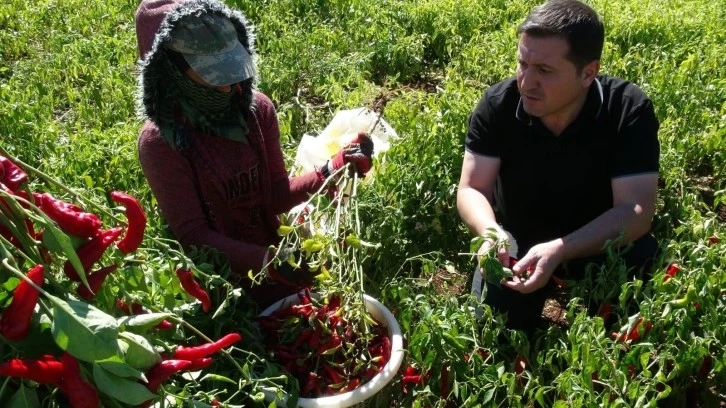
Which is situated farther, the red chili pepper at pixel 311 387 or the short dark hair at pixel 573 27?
the short dark hair at pixel 573 27

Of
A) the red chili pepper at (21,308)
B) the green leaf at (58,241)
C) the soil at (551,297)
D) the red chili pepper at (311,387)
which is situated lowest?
the soil at (551,297)

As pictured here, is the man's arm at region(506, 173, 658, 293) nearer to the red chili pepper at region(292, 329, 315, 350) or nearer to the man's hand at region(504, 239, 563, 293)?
the man's hand at region(504, 239, 563, 293)

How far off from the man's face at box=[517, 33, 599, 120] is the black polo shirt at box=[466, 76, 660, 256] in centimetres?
12

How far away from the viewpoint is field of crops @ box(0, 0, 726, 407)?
193 centimetres

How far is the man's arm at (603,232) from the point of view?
97.9 inches

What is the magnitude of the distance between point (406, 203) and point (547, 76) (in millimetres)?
768

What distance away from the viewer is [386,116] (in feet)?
12.7

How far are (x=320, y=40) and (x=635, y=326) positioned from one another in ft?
10.9

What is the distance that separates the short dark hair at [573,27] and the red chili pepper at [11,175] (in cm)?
168

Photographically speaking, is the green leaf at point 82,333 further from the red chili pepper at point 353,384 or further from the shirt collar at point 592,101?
the shirt collar at point 592,101

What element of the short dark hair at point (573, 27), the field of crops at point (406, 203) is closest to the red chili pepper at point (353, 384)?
the field of crops at point (406, 203)

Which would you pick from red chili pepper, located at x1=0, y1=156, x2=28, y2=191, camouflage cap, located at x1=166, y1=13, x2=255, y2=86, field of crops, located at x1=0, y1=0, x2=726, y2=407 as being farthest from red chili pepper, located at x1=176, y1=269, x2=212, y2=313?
camouflage cap, located at x1=166, y1=13, x2=255, y2=86

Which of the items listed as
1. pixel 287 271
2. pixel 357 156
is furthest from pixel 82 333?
pixel 357 156

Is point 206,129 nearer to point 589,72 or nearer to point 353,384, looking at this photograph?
point 353,384
